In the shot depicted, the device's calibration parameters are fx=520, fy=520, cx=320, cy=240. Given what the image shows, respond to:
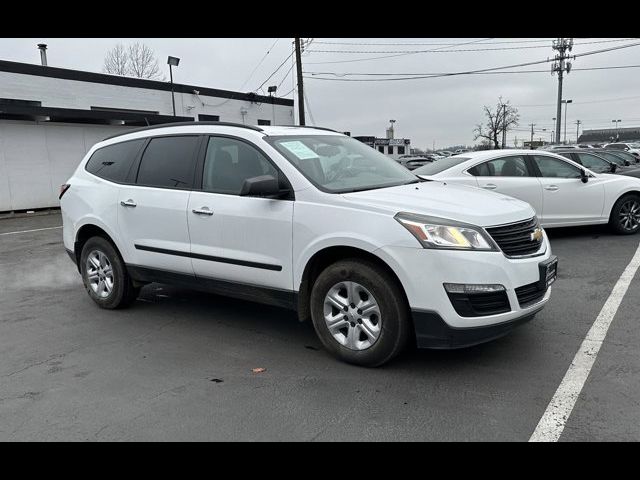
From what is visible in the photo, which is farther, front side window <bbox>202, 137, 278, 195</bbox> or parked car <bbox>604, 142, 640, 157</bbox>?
parked car <bbox>604, 142, 640, 157</bbox>

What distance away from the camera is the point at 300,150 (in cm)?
450

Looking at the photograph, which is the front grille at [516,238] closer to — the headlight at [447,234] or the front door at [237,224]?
the headlight at [447,234]

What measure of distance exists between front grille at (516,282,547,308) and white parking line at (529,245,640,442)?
0.56 meters

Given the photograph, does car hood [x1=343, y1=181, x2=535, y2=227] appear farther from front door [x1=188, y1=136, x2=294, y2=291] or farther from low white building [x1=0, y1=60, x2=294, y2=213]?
low white building [x1=0, y1=60, x2=294, y2=213]

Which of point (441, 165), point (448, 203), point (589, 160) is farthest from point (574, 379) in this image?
point (589, 160)

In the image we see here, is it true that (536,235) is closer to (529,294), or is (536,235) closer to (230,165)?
(529,294)

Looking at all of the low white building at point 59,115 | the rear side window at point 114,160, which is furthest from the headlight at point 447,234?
the low white building at point 59,115

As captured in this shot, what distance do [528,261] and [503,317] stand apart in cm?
49

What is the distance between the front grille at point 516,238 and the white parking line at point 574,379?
91 cm

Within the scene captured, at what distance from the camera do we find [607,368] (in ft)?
12.4

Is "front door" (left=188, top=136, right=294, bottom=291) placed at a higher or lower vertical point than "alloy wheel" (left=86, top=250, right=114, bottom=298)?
higher

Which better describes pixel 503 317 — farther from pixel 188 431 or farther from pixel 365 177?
pixel 188 431

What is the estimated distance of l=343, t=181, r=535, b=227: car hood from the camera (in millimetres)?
3717

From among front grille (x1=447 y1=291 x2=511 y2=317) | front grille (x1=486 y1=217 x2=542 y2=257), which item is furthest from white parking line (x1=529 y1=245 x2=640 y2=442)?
front grille (x1=486 y1=217 x2=542 y2=257)
